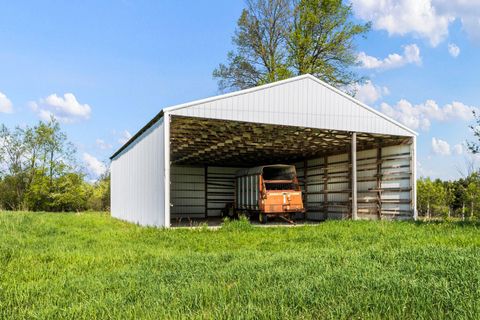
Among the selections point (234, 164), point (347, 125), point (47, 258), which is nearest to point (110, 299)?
point (47, 258)

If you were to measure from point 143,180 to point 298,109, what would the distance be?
7.37 metres

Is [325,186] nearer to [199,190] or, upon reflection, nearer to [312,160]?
[312,160]

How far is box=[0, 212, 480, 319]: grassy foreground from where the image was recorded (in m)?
4.39

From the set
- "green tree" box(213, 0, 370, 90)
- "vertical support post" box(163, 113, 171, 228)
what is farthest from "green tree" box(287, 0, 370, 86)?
"vertical support post" box(163, 113, 171, 228)

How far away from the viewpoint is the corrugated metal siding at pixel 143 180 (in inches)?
597

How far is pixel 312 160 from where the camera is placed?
27266 millimetres

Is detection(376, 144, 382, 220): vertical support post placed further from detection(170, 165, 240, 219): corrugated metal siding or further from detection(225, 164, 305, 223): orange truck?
detection(170, 165, 240, 219): corrugated metal siding

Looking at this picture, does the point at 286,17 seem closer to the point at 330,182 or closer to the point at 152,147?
the point at 330,182

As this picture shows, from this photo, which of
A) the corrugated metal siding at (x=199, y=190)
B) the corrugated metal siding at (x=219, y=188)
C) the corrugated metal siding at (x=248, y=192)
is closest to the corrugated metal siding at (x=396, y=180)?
the corrugated metal siding at (x=248, y=192)

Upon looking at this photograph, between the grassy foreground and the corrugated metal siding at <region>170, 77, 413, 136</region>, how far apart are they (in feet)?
22.5

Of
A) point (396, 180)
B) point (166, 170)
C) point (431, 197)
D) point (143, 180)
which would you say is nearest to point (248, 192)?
point (143, 180)

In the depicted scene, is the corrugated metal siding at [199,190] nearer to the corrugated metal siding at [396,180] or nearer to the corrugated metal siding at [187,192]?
the corrugated metal siding at [187,192]

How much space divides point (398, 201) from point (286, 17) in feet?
72.7

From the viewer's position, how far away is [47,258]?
8695mm
